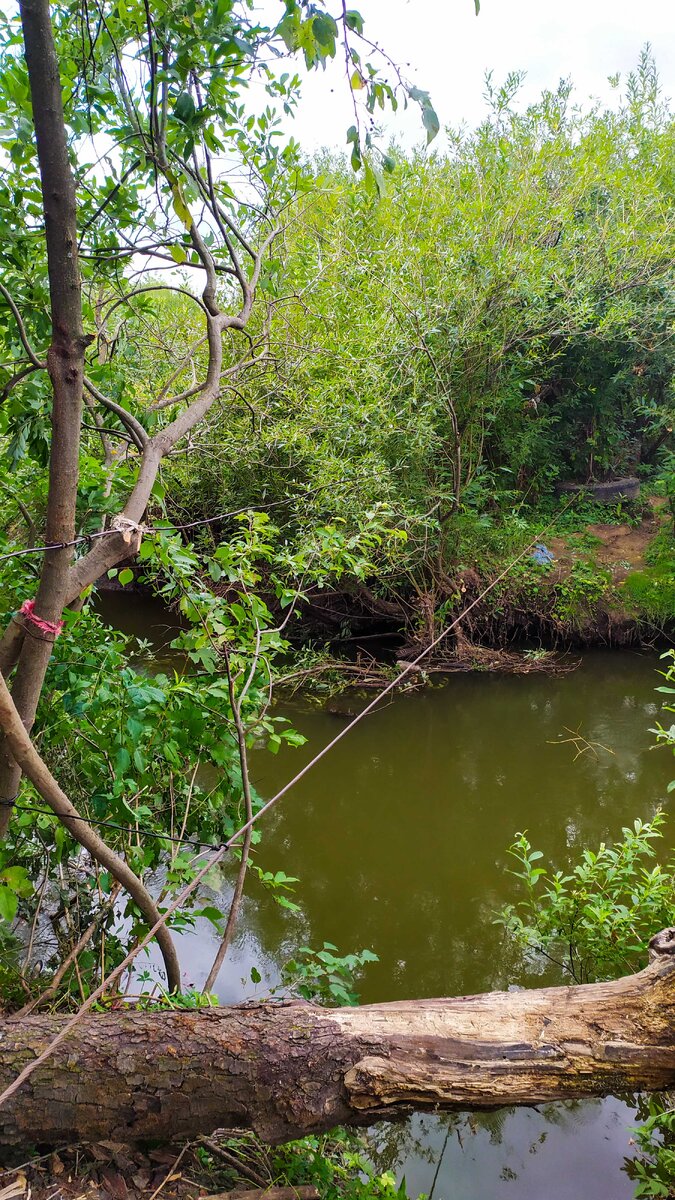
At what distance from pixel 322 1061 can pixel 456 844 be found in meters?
2.38

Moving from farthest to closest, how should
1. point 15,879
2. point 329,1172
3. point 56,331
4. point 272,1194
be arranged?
1. point 329,1172
2. point 272,1194
3. point 15,879
4. point 56,331

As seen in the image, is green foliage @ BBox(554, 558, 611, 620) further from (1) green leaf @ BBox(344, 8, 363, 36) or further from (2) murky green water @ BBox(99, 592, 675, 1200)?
(1) green leaf @ BBox(344, 8, 363, 36)

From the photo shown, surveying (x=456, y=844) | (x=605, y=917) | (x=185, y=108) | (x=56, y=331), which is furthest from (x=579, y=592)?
(x=56, y=331)

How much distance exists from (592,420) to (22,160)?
8246mm

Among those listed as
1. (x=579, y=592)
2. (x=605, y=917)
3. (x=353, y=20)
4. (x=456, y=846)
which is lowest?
(x=456, y=846)

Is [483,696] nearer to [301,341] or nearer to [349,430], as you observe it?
[349,430]

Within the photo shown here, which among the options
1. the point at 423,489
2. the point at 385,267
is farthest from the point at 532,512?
the point at 385,267

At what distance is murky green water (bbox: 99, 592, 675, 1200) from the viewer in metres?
2.28

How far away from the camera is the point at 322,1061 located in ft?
5.72

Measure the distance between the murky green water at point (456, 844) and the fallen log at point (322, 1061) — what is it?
0.66 m

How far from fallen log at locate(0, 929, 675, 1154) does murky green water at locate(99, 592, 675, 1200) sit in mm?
662

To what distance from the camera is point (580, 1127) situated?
2.36m

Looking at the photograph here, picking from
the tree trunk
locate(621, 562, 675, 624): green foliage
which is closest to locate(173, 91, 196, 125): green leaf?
→ the tree trunk

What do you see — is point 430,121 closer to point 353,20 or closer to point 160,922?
point 353,20
